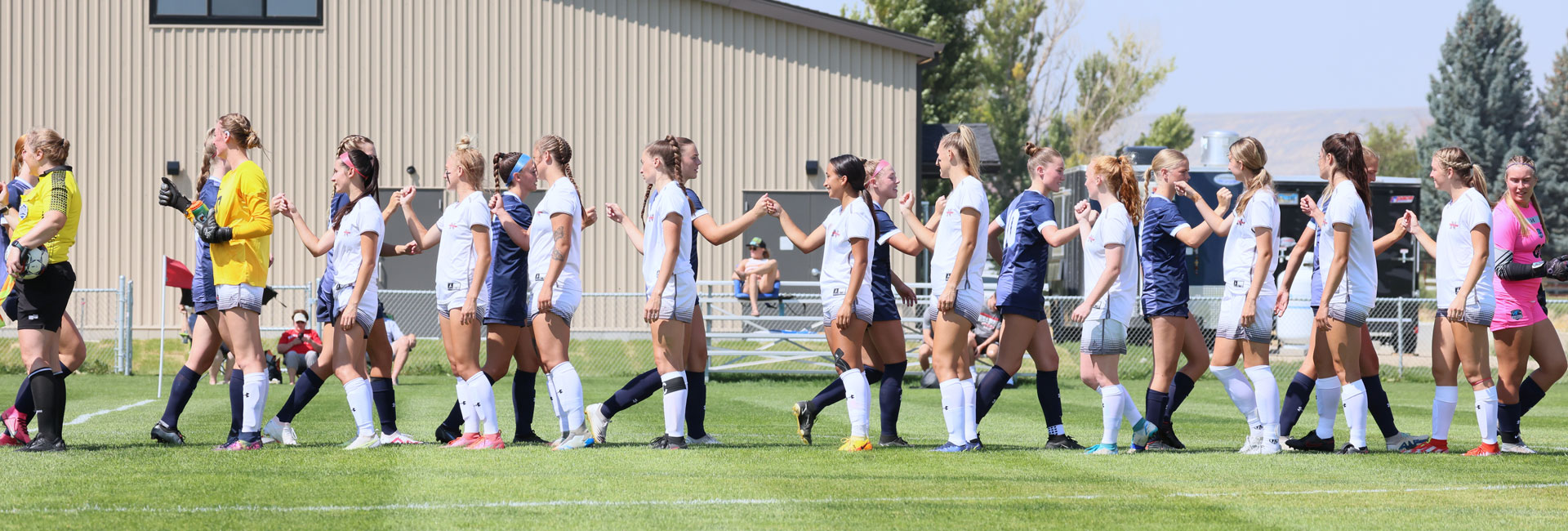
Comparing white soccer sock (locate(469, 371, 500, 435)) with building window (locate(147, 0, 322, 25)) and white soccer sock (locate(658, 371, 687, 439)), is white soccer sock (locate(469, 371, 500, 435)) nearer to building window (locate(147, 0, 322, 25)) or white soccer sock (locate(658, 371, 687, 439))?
white soccer sock (locate(658, 371, 687, 439))

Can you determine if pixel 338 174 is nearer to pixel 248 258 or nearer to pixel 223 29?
pixel 248 258

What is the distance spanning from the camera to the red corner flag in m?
A: 11.5

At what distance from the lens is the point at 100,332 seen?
21.4 metres

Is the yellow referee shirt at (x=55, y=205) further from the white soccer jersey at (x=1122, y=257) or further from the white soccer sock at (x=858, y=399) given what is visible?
the white soccer jersey at (x=1122, y=257)

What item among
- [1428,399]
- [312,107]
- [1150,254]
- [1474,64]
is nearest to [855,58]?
[312,107]

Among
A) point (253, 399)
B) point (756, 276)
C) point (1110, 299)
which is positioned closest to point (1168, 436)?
point (1110, 299)

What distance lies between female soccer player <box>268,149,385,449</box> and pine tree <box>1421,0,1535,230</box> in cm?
5770

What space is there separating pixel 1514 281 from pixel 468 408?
571 cm

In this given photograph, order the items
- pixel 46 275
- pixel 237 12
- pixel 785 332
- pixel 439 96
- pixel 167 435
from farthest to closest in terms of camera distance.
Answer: pixel 439 96, pixel 237 12, pixel 785 332, pixel 167 435, pixel 46 275

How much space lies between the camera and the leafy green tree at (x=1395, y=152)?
273 feet

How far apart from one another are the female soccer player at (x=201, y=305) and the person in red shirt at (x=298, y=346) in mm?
A: 7838

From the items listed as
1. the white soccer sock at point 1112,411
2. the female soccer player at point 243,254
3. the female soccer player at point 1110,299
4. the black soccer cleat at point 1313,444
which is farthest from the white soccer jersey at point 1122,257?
the female soccer player at point 243,254

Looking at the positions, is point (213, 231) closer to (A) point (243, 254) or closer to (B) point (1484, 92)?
(A) point (243, 254)

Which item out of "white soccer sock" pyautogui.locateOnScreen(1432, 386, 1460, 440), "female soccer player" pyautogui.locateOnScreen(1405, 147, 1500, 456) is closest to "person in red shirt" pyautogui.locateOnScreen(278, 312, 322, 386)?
"white soccer sock" pyautogui.locateOnScreen(1432, 386, 1460, 440)
